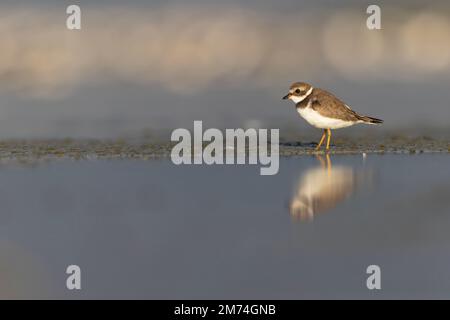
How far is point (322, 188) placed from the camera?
988cm

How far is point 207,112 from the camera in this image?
17312 millimetres

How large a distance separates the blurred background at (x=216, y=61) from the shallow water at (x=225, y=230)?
19.1 feet

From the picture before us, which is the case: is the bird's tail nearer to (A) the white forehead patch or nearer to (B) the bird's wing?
(B) the bird's wing

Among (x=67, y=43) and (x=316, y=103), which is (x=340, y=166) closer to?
(x=316, y=103)

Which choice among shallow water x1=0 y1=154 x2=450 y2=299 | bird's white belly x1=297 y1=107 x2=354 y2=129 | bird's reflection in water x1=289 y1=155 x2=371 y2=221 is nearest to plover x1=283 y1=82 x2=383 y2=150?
bird's white belly x1=297 y1=107 x2=354 y2=129

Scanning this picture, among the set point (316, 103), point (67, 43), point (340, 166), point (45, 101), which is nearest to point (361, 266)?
point (340, 166)

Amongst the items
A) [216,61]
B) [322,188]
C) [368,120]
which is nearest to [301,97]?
[368,120]

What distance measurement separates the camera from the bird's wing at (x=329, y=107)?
1357cm

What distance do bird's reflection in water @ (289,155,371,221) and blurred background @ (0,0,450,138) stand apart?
17.2ft

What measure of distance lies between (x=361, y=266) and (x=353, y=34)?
1471 centimetres

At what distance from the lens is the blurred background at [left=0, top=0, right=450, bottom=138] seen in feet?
56.9

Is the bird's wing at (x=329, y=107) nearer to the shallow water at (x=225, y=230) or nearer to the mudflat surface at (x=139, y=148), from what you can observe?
the mudflat surface at (x=139, y=148)

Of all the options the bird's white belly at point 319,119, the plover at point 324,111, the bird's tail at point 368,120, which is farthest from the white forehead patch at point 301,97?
the bird's tail at point 368,120

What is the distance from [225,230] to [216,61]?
12101mm
